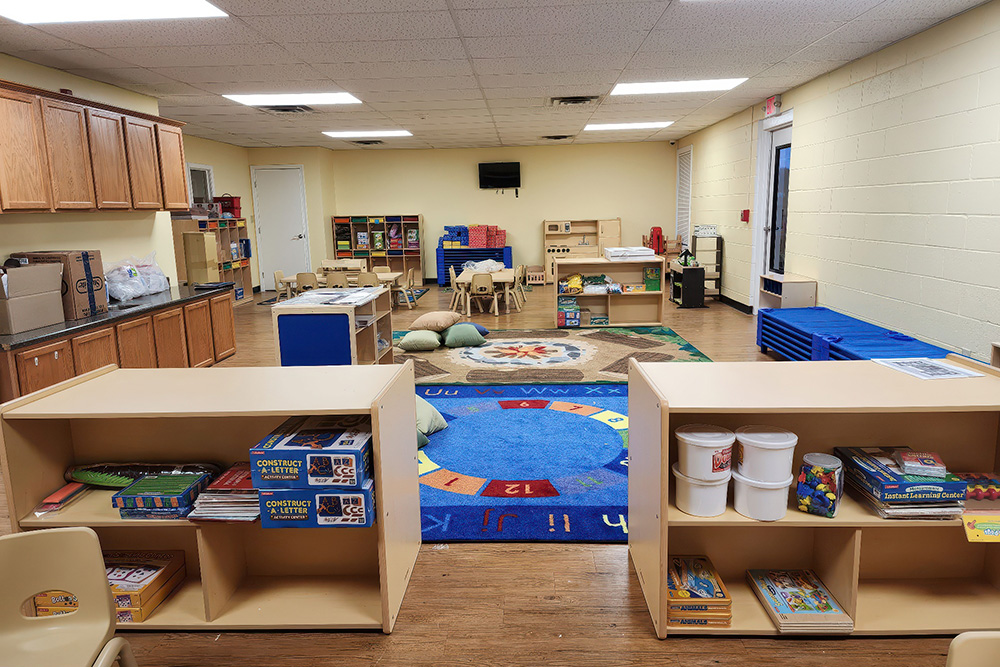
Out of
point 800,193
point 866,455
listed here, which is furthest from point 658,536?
point 800,193

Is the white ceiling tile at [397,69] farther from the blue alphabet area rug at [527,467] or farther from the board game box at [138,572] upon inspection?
the board game box at [138,572]

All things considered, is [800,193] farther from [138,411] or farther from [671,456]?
[138,411]

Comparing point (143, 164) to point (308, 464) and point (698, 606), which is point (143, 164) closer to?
point (308, 464)

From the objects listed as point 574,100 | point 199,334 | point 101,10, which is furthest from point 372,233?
point 101,10

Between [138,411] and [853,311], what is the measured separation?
6.12 m

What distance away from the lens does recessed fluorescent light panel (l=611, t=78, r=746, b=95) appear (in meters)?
6.92

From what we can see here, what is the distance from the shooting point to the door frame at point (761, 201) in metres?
8.43

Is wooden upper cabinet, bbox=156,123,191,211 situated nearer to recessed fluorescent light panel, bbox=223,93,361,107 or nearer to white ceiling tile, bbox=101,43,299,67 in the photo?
recessed fluorescent light panel, bbox=223,93,361,107

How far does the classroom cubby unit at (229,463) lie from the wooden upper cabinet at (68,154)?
10.2 ft

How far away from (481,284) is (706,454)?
705 cm

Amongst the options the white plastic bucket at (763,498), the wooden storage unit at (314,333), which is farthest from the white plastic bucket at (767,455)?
the wooden storage unit at (314,333)

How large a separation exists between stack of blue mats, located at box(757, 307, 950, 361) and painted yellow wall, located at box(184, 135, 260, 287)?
9.09m

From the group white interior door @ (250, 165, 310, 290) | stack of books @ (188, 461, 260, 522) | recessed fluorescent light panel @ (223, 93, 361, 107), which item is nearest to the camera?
stack of books @ (188, 461, 260, 522)

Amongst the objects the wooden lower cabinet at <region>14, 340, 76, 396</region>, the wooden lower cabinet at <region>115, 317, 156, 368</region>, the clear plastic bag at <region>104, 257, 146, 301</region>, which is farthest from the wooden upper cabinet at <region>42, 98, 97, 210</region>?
the wooden lower cabinet at <region>14, 340, 76, 396</region>
